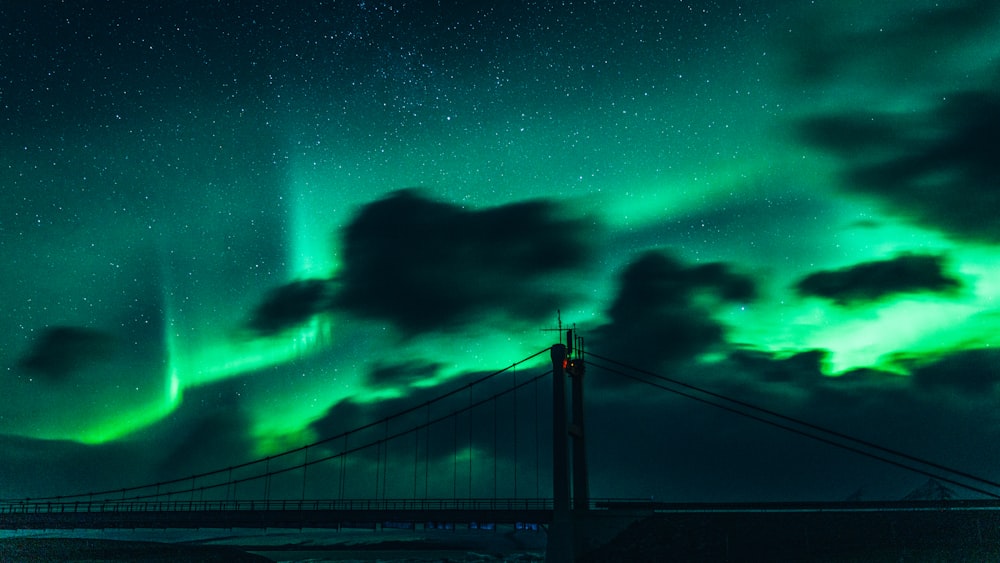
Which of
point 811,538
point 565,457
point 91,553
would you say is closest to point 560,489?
point 565,457

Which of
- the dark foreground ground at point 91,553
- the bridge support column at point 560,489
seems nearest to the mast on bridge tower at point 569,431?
the bridge support column at point 560,489

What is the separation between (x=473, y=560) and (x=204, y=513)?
78060mm

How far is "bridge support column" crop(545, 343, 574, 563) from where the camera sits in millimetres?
55531

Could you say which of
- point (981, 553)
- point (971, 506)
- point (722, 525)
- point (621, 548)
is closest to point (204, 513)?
point (621, 548)

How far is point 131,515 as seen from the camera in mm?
75750

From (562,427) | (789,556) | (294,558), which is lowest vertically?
(294,558)

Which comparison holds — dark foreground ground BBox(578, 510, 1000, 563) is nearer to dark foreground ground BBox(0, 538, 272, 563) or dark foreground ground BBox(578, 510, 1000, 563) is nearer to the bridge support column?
the bridge support column

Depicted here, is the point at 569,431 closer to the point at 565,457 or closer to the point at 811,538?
the point at 565,457

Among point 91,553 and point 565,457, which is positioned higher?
point 565,457

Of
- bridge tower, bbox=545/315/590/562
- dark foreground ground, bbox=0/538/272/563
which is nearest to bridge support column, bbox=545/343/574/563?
bridge tower, bbox=545/315/590/562

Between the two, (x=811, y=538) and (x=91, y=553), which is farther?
(x=91, y=553)

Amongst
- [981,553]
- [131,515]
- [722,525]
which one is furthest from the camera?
[131,515]

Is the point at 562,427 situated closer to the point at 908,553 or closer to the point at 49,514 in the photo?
the point at 908,553

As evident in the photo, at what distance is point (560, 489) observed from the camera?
2253 inches
